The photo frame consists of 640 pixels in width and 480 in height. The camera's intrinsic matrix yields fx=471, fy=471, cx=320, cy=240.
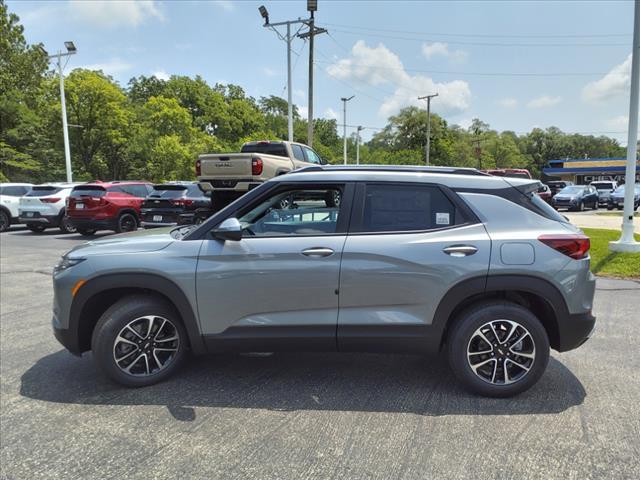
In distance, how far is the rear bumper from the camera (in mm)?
13672

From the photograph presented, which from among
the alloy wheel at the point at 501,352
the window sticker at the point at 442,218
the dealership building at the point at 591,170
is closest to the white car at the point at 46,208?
the window sticker at the point at 442,218

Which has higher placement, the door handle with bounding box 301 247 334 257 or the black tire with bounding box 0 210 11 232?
the door handle with bounding box 301 247 334 257

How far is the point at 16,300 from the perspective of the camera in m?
6.80

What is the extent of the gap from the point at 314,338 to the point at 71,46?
89.5 ft

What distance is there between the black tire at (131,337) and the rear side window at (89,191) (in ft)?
37.1

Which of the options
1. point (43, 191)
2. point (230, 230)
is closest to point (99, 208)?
point (43, 191)

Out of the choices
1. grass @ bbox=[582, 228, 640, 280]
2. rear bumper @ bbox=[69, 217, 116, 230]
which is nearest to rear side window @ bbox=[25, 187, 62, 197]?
rear bumper @ bbox=[69, 217, 116, 230]

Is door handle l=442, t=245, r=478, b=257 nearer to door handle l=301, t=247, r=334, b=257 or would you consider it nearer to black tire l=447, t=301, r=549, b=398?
black tire l=447, t=301, r=549, b=398

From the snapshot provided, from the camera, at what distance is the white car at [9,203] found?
17047mm

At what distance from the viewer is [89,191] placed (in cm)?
1384

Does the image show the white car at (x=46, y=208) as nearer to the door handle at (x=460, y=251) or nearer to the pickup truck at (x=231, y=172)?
the pickup truck at (x=231, y=172)

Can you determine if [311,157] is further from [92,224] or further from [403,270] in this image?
[403,270]

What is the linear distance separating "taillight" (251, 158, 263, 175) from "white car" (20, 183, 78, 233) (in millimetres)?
8205

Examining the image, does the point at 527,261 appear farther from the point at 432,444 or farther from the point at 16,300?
the point at 16,300
